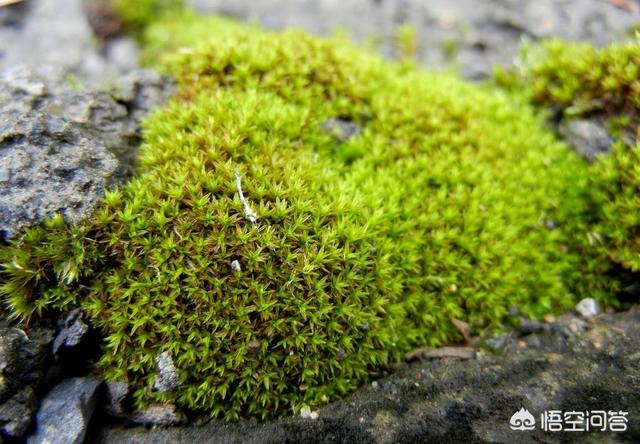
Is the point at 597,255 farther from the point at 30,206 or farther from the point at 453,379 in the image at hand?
the point at 30,206

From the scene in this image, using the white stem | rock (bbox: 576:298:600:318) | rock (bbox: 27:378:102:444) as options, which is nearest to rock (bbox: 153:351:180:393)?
rock (bbox: 27:378:102:444)

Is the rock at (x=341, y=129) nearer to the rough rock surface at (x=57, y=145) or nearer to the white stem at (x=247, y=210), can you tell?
the white stem at (x=247, y=210)

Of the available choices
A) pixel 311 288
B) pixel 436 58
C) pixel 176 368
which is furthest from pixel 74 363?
pixel 436 58

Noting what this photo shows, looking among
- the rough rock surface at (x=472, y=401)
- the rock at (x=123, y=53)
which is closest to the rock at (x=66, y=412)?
the rough rock surface at (x=472, y=401)

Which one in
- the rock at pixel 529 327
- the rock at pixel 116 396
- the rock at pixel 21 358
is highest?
the rock at pixel 21 358

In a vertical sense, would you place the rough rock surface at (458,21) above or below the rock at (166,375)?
above

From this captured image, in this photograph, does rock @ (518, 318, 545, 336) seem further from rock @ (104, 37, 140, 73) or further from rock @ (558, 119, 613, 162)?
rock @ (104, 37, 140, 73)

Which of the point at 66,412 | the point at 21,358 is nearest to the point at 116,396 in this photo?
the point at 66,412
